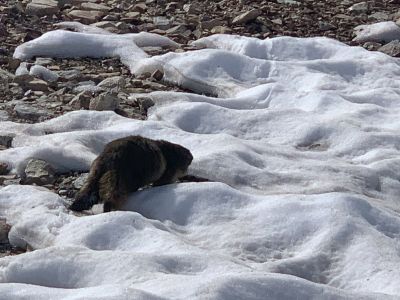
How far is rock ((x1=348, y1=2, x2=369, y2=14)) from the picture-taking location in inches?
408

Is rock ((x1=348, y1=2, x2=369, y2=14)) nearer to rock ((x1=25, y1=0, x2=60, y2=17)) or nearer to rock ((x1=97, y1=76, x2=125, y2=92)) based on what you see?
rock ((x1=25, y1=0, x2=60, y2=17))

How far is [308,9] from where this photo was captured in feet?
34.0

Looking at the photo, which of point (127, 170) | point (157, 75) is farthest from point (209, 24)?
point (127, 170)

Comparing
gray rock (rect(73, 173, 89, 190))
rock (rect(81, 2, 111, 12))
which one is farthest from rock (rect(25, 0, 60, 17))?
gray rock (rect(73, 173, 89, 190))

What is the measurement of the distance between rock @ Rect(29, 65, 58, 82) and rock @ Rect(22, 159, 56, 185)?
197 cm

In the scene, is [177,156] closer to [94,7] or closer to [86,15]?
[86,15]

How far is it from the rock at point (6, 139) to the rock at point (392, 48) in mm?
4023

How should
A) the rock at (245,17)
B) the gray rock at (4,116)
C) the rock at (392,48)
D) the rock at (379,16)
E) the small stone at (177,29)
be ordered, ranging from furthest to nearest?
1. the rock at (379,16)
2. the rock at (245,17)
3. the small stone at (177,29)
4. the rock at (392,48)
5. the gray rock at (4,116)

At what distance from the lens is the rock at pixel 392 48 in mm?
9198

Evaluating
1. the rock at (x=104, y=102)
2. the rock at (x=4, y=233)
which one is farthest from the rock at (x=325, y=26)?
the rock at (x=4, y=233)

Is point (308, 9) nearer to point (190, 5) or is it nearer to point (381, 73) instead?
point (190, 5)

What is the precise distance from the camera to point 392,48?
927 cm

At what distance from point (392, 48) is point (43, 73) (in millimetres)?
3304

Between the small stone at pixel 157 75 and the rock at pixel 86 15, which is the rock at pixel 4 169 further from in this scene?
the rock at pixel 86 15
